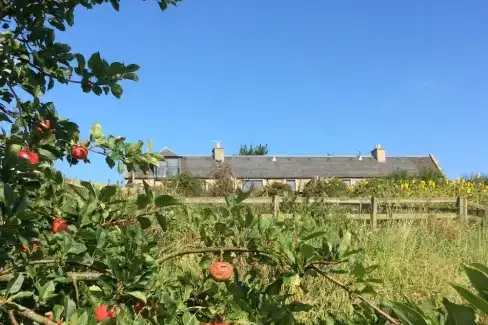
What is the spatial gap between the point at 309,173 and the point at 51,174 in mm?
42932

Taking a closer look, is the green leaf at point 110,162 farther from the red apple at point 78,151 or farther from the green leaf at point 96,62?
the green leaf at point 96,62

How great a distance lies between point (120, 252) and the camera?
1617 mm

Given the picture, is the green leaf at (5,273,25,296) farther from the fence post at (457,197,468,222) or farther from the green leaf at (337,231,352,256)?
the fence post at (457,197,468,222)

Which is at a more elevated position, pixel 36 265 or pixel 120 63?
pixel 120 63

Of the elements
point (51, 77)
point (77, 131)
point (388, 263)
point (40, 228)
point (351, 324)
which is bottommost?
point (388, 263)

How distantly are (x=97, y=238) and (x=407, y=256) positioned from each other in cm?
504

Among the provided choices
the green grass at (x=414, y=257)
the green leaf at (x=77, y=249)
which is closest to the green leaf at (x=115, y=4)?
the green leaf at (x=77, y=249)

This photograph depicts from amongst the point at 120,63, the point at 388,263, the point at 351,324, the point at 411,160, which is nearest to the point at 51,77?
the point at 120,63

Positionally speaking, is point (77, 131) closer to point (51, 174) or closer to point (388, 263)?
point (51, 174)

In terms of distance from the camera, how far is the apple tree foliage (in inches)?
58.1

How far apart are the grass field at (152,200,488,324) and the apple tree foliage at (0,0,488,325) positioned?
263 cm

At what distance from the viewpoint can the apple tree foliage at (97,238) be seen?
148 cm

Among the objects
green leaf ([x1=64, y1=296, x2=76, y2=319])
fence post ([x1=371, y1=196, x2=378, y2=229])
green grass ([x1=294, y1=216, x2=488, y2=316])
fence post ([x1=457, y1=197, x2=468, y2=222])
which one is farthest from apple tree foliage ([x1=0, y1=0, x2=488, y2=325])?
fence post ([x1=457, y1=197, x2=468, y2=222])

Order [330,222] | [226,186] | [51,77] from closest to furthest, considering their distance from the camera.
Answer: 1. [51,77]
2. [330,222]
3. [226,186]
